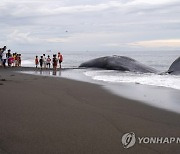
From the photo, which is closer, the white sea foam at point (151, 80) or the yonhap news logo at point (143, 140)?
the yonhap news logo at point (143, 140)

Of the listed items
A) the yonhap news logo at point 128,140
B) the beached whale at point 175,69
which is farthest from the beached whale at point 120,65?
the yonhap news logo at point 128,140

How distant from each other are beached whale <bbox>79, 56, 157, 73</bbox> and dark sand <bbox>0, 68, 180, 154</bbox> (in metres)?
16.5

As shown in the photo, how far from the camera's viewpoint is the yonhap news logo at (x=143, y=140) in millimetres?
4348

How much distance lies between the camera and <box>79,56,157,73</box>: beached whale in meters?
24.0

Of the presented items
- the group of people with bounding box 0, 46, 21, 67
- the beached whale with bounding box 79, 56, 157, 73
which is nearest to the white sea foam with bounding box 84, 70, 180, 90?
the beached whale with bounding box 79, 56, 157, 73

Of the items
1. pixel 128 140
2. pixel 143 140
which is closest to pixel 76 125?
pixel 128 140

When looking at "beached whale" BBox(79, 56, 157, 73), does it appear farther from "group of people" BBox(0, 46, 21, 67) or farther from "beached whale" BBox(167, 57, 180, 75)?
"group of people" BBox(0, 46, 21, 67)

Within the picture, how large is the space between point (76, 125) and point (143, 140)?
1252mm

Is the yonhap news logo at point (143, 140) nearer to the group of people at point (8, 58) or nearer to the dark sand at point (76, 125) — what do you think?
the dark sand at point (76, 125)

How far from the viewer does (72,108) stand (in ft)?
21.7

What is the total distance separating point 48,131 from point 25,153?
0.93m

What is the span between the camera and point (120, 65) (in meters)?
25.2

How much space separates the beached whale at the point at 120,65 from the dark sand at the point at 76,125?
1655cm

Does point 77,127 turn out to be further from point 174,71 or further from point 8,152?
point 174,71
